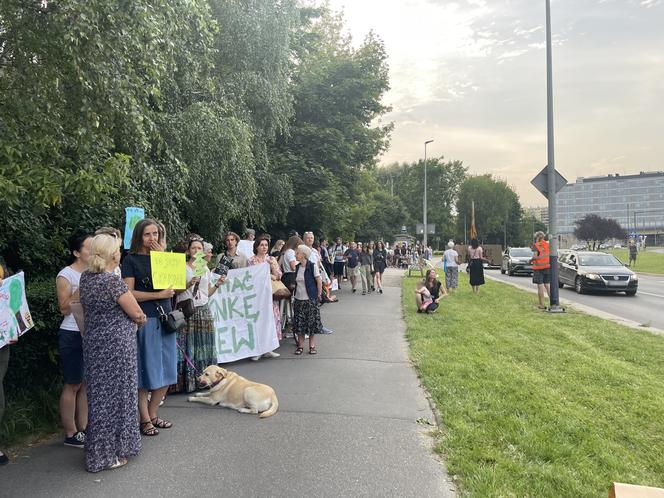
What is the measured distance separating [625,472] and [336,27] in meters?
34.6

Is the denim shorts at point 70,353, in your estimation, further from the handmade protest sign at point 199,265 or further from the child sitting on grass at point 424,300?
the child sitting on grass at point 424,300

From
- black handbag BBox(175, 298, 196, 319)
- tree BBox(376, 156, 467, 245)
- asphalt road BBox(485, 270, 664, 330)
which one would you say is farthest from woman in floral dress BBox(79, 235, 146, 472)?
tree BBox(376, 156, 467, 245)

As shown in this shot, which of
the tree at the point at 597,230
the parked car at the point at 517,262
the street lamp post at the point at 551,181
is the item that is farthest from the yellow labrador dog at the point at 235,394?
the tree at the point at 597,230

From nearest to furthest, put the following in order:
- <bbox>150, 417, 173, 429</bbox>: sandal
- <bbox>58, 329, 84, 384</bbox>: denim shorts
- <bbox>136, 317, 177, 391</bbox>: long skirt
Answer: <bbox>58, 329, 84, 384</bbox>: denim shorts
<bbox>136, 317, 177, 391</bbox>: long skirt
<bbox>150, 417, 173, 429</bbox>: sandal

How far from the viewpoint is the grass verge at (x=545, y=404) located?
376 cm

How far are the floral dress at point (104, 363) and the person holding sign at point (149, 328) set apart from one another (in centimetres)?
54

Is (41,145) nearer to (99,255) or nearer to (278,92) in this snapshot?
(99,255)

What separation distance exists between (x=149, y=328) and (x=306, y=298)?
12.3 feet

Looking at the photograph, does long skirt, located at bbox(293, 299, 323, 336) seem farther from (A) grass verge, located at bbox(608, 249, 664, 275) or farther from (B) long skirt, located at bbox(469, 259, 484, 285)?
(A) grass verge, located at bbox(608, 249, 664, 275)

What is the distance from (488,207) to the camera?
10769cm

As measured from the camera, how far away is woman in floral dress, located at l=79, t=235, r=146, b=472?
3734 mm

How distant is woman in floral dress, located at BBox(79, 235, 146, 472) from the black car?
56.1 feet

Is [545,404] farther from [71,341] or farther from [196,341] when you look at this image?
[71,341]

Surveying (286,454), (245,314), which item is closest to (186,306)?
(286,454)
